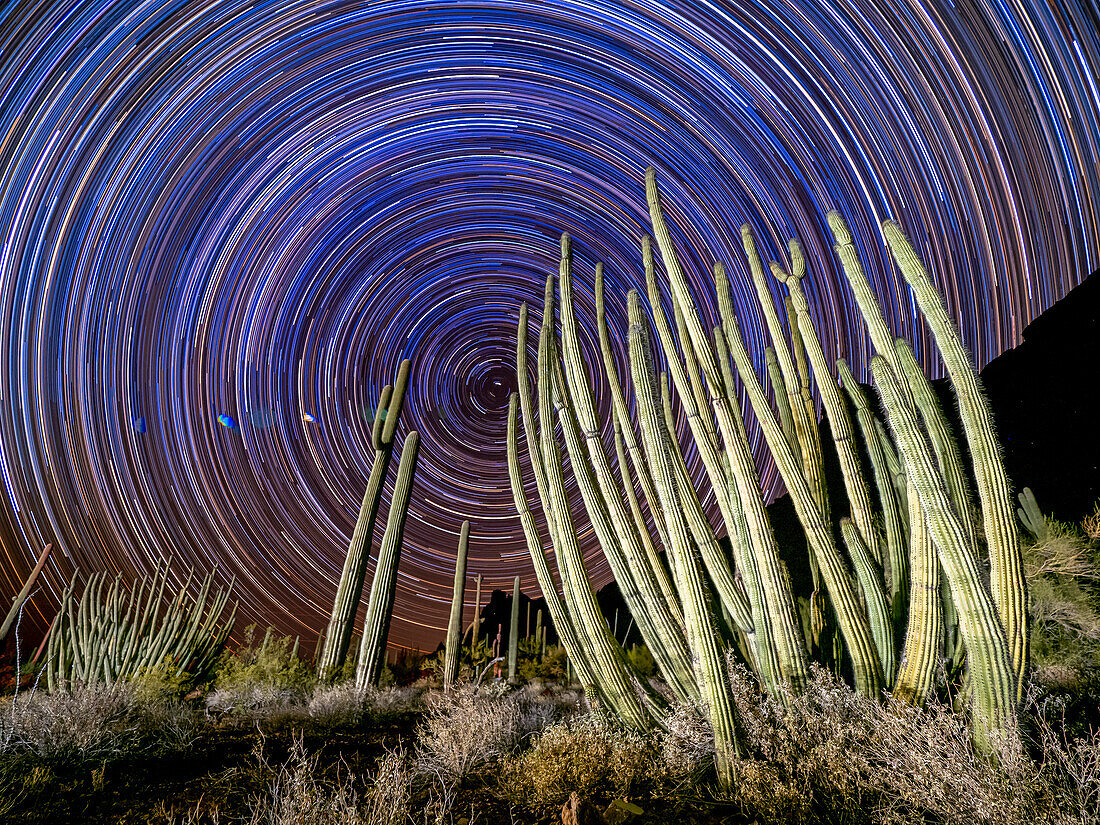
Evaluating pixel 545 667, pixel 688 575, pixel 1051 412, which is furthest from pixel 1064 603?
pixel 545 667

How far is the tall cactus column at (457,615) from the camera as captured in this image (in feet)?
40.6

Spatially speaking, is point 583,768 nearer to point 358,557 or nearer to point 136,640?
point 358,557

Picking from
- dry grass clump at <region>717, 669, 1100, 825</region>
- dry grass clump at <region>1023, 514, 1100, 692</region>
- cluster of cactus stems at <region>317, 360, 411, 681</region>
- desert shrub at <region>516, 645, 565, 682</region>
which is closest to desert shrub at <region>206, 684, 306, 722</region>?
cluster of cactus stems at <region>317, 360, 411, 681</region>

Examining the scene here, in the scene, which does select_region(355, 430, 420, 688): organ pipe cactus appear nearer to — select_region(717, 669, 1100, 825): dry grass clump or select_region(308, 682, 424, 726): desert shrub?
select_region(308, 682, 424, 726): desert shrub

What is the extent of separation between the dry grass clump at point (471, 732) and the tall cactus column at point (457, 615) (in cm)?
634

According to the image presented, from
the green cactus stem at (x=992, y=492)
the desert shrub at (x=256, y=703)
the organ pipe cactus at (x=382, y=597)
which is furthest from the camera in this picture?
the organ pipe cactus at (x=382, y=597)

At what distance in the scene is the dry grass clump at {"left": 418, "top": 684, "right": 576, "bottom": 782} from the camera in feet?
14.4

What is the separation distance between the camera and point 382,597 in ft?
26.7

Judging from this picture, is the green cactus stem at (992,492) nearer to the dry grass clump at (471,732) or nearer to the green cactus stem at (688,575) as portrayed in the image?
the green cactus stem at (688,575)

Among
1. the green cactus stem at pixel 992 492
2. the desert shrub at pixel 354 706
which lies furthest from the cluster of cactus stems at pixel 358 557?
the green cactus stem at pixel 992 492

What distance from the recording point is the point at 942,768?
111 inches

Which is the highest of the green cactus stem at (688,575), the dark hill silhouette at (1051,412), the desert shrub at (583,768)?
the dark hill silhouette at (1051,412)

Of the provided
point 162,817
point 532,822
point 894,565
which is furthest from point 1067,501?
point 162,817

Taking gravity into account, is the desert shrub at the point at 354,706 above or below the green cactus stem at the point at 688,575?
below
